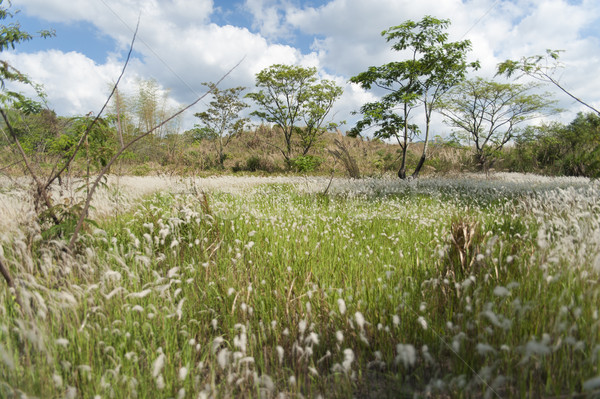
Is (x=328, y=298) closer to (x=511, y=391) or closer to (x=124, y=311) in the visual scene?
(x=511, y=391)

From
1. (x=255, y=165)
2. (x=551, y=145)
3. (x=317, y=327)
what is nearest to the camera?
(x=317, y=327)

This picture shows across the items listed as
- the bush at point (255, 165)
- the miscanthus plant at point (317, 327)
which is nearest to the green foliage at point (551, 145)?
the bush at point (255, 165)

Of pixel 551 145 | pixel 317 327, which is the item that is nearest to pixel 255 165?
pixel 551 145

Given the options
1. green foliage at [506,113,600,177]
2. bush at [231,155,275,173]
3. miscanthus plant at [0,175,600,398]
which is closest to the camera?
miscanthus plant at [0,175,600,398]

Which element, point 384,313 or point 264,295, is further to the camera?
point 264,295

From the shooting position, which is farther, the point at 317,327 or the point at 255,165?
the point at 255,165

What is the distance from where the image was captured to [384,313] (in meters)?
2.14

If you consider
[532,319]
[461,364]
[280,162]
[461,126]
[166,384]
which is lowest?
[166,384]

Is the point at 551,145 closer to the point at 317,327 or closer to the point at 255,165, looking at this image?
the point at 255,165

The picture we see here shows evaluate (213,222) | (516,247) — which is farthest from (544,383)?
(213,222)

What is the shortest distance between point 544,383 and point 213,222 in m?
3.70

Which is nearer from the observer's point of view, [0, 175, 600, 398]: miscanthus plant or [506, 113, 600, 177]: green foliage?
[0, 175, 600, 398]: miscanthus plant

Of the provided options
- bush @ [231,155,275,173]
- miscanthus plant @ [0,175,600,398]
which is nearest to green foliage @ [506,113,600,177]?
bush @ [231,155,275,173]

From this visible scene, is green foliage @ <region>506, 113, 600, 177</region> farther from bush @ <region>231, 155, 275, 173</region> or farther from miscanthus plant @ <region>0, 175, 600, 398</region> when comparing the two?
miscanthus plant @ <region>0, 175, 600, 398</region>
